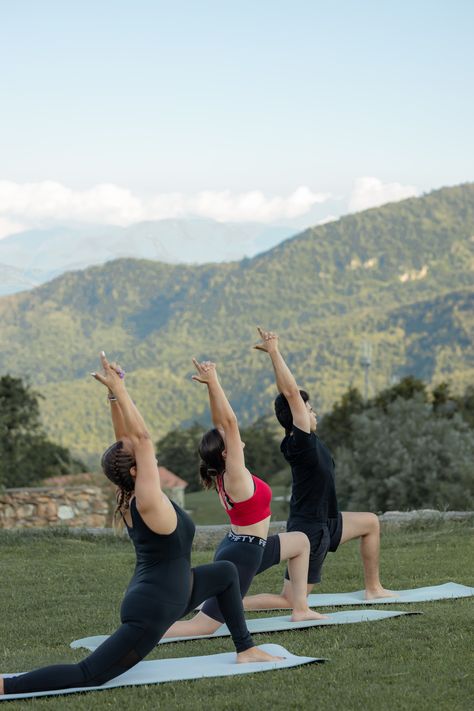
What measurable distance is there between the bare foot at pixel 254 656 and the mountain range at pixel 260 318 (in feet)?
258

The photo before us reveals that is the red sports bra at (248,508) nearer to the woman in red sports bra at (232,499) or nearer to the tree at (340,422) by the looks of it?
the woman in red sports bra at (232,499)

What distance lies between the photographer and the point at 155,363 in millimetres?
123938

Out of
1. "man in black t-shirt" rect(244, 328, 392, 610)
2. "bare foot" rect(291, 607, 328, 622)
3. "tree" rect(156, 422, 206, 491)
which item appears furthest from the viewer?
"tree" rect(156, 422, 206, 491)

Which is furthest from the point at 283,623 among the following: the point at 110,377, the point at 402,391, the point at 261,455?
the point at 261,455

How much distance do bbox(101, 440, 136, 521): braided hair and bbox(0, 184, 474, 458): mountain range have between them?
78951mm

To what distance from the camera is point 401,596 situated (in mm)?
7871

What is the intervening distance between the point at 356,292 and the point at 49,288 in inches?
1655

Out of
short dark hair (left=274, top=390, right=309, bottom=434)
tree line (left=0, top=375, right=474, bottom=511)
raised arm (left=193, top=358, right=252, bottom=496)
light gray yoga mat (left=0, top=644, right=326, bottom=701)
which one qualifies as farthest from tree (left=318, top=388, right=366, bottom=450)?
light gray yoga mat (left=0, top=644, right=326, bottom=701)

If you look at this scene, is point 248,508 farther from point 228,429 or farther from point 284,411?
point 284,411

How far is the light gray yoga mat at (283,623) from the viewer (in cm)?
675

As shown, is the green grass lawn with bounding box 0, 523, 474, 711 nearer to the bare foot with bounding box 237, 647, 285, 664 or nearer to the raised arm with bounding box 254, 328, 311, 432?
the bare foot with bounding box 237, 647, 285, 664

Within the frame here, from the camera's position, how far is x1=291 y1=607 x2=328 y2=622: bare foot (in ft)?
23.0

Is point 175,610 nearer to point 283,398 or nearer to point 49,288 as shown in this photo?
point 283,398

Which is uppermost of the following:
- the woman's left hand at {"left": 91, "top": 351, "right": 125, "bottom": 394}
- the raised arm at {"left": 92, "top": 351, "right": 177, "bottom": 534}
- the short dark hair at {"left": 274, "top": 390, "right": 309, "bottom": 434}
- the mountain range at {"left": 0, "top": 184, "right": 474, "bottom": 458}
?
the mountain range at {"left": 0, "top": 184, "right": 474, "bottom": 458}
